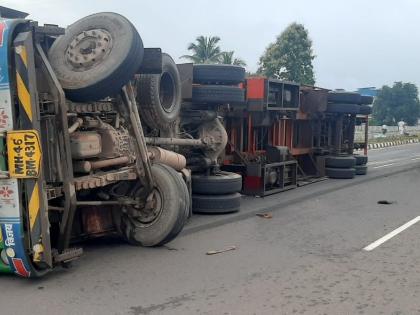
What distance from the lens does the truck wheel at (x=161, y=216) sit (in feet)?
16.7

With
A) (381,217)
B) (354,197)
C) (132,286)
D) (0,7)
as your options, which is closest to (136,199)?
(132,286)

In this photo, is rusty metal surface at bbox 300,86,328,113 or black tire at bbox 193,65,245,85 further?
rusty metal surface at bbox 300,86,328,113

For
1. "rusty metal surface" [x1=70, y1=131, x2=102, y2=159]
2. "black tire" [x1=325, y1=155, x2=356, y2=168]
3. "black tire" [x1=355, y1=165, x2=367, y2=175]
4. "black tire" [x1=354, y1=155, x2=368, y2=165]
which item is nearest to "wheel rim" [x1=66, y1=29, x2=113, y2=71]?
"rusty metal surface" [x1=70, y1=131, x2=102, y2=159]

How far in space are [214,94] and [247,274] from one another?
370 cm

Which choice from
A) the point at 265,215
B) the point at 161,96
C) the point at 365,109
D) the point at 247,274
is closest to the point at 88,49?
the point at 161,96

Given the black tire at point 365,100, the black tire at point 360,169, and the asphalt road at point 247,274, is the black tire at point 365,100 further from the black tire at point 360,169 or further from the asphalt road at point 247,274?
the asphalt road at point 247,274

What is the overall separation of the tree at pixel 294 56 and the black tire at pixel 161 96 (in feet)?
93.9

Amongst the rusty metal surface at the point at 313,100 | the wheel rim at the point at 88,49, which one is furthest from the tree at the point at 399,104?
the wheel rim at the point at 88,49

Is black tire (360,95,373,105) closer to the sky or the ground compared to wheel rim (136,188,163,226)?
closer to the sky

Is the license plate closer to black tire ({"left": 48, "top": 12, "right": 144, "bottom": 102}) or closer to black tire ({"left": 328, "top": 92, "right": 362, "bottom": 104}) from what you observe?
black tire ({"left": 48, "top": 12, "right": 144, "bottom": 102})

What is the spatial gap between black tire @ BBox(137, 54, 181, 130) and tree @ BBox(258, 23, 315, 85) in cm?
2863

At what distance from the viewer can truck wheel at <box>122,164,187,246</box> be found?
5090 millimetres

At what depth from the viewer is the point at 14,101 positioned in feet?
13.3

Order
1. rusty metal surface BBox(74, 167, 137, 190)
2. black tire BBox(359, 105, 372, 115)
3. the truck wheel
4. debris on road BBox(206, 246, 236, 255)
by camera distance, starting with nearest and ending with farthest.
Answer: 1. rusty metal surface BBox(74, 167, 137, 190)
2. the truck wheel
3. debris on road BBox(206, 246, 236, 255)
4. black tire BBox(359, 105, 372, 115)
